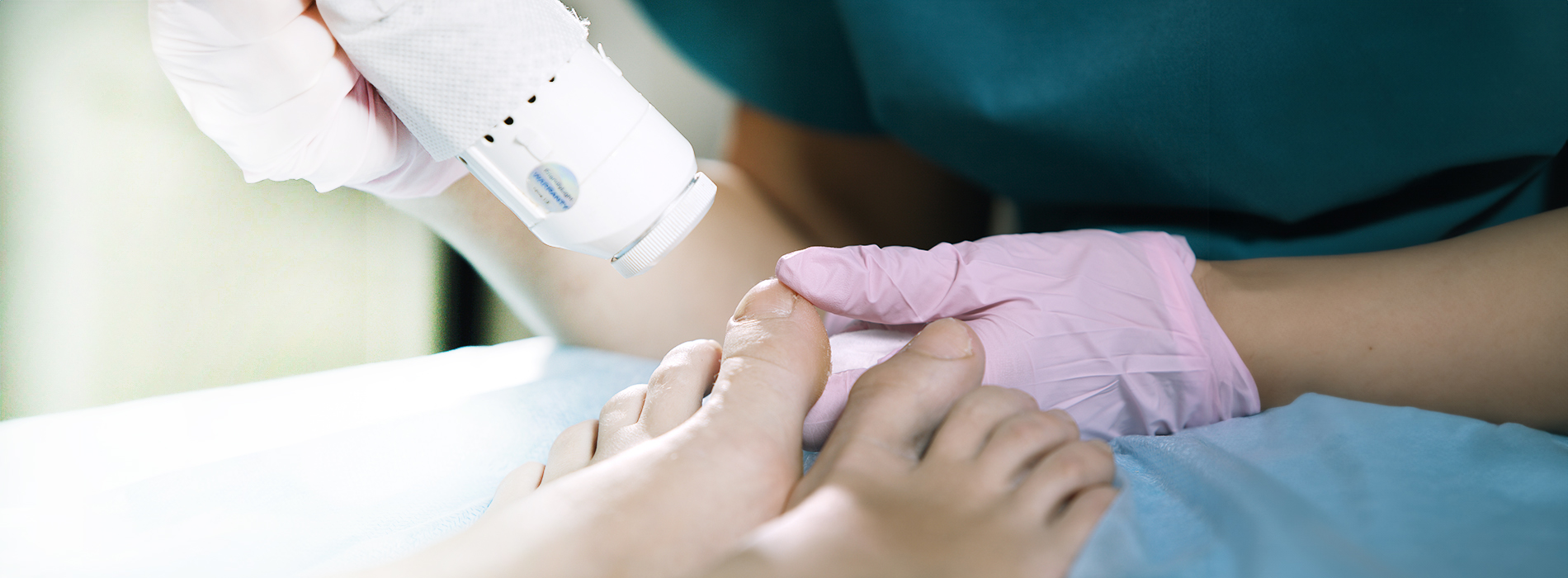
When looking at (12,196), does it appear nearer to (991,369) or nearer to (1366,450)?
(991,369)

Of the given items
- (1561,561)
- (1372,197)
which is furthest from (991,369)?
(1372,197)

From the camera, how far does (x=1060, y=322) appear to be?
518mm

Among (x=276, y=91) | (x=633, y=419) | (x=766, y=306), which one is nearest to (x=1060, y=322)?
(x=766, y=306)

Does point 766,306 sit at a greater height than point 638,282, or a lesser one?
greater

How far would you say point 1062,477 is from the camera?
1.28 ft

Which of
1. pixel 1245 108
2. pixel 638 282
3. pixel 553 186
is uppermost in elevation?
pixel 1245 108

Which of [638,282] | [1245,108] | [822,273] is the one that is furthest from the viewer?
[638,282]

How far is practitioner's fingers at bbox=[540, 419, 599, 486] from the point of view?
483 millimetres

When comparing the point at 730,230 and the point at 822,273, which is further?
the point at 730,230

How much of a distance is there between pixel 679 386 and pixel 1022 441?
0.77 feet

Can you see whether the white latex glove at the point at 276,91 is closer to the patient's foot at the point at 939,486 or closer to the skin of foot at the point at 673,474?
the skin of foot at the point at 673,474

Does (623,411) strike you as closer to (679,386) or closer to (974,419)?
(679,386)

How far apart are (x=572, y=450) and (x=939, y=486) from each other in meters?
0.26

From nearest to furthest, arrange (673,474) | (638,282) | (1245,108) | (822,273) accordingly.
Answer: (673,474), (822,273), (1245,108), (638,282)
